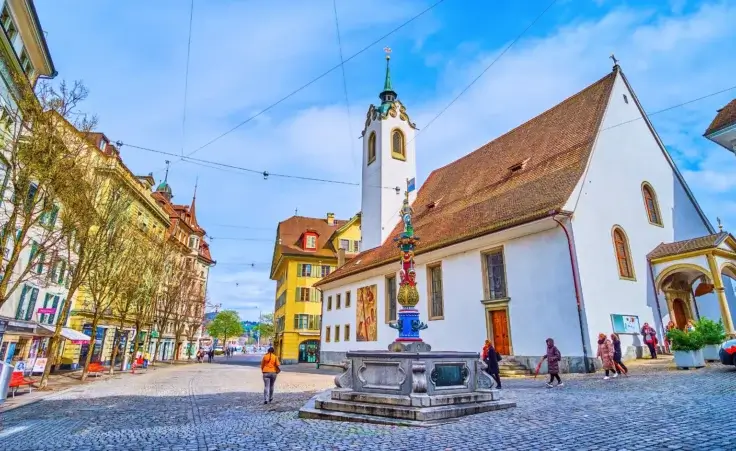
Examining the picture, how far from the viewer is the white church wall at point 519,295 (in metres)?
15.8

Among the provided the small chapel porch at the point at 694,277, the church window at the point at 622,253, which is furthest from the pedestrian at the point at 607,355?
the small chapel porch at the point at 694,277

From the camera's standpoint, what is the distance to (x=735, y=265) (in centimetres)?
1728

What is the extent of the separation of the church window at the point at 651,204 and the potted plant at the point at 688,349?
8605mm

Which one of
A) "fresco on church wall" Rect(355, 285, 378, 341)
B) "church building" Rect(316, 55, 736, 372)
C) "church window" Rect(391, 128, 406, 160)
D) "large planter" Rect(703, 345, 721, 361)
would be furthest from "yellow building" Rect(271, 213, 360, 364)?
"large planter" Rect(703, 345, 721, 361)

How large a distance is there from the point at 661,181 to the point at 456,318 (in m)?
12.8

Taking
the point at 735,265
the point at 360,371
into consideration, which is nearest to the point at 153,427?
the point at 360,371

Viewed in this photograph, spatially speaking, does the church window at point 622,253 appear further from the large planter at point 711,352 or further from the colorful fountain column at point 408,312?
the colorful fountain column at point 408,312

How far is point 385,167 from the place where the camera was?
33.6 meters

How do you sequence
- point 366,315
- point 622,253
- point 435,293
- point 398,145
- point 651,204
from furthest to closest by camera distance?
point 398,145 < point 366,315 < point 435,293 < point 651,204 < point 622,253

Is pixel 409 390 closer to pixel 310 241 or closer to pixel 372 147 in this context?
pixel 372 147

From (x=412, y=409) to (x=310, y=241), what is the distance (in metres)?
40.3

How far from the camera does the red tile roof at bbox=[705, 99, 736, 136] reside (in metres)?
18.1

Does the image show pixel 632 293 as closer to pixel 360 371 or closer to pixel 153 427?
pixel 360 371

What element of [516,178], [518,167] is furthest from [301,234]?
[516,178]
